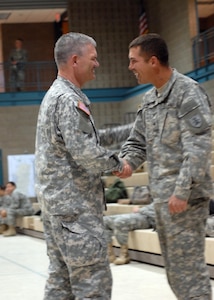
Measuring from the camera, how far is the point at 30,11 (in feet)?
79.5

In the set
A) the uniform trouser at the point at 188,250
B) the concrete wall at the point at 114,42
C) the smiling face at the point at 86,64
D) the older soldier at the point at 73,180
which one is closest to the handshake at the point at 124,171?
the older soldier at the point at 73,180

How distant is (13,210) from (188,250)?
12176 mm

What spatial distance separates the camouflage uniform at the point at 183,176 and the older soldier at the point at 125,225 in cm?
505

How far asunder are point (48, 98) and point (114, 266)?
5.21 meters

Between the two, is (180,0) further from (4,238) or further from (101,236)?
(101,236)

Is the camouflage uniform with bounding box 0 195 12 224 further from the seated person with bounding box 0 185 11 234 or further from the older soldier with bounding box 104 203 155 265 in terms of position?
the older soldier with bounding box 104 203 155 265

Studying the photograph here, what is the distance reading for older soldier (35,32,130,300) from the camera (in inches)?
145

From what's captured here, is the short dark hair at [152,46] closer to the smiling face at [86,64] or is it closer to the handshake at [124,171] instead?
the smiling face at [86,64]

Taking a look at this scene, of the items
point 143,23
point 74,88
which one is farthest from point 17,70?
Answer: point 74,88

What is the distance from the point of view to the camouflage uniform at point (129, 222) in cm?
892

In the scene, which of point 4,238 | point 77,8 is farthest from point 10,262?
point 77,8

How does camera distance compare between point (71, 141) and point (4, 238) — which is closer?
point (71, 141)

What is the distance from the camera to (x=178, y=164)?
3779 millimetres

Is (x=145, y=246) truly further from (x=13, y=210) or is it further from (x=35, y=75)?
(x=35, y=75)
